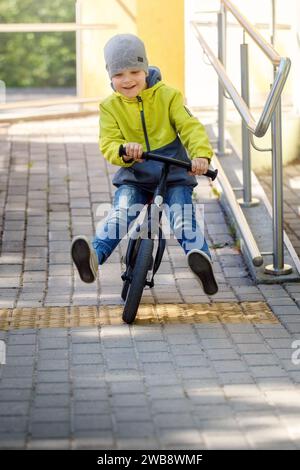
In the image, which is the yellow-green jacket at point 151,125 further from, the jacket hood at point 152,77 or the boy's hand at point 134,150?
the boy's hand at point 134,150

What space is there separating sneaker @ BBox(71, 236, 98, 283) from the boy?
0.09 meters

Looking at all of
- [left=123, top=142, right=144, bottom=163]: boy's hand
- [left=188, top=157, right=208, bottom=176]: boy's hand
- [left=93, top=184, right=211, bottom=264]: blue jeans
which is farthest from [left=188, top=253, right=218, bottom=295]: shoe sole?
[left=123, top=142, right=144, bottom=163]: boy's hand

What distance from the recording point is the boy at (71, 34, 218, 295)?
6.16 meters

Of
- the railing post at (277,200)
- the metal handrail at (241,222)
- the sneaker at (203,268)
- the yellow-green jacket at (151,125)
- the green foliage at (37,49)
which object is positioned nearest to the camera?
the sneaker at (203,268)

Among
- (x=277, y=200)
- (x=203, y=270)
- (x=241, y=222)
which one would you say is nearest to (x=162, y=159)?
(x=203, y=270)

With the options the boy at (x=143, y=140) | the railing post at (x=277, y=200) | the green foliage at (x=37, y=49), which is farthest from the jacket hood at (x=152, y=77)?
the green foliage at (x=37, y=49)

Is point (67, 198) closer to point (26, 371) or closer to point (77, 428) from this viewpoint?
point (26, 371)

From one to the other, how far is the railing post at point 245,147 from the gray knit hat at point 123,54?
1781mm

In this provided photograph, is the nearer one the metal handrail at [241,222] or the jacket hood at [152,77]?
the jacket hood at [152,77]

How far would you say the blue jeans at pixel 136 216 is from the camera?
6227 mm

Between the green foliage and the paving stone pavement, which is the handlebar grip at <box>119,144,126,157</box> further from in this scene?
the green foliage

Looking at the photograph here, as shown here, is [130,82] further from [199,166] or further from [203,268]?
[203,268]

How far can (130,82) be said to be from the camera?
6.22 meters

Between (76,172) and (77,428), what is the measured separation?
4.90 m
